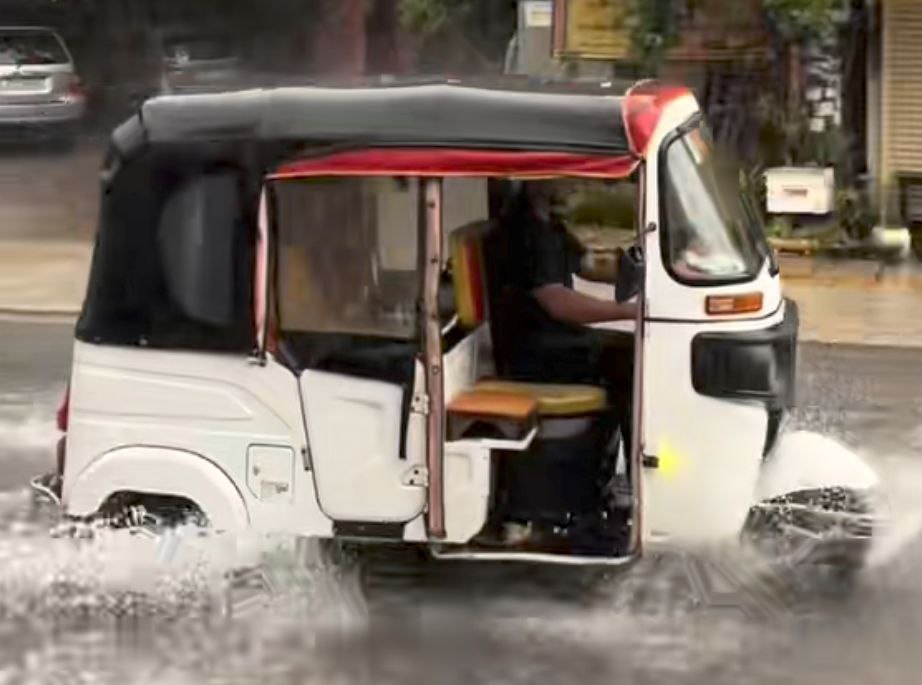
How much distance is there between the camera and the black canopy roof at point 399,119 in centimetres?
597

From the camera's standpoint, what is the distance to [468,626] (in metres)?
6.34

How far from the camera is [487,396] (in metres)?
6.32

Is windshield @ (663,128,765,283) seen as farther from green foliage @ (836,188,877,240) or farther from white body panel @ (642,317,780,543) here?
green foliage @ (836,188,877,240)

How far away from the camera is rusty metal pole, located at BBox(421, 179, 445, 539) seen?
6.02 m

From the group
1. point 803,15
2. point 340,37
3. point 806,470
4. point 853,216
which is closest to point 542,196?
point 806,470

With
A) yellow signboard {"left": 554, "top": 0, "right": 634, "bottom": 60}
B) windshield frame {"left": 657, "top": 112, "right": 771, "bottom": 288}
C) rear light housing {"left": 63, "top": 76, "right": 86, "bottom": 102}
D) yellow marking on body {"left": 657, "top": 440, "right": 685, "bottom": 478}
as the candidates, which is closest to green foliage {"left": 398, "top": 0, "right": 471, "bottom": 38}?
yellow signboard {"left": 554, "top": 0, "right": 634, "bottom": 60}

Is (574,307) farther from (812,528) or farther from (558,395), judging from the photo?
(812,528)

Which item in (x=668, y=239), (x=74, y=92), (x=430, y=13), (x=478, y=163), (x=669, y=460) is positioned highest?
(x=430, y=13)

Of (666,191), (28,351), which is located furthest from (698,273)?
(28,351)

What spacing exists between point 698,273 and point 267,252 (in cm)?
154

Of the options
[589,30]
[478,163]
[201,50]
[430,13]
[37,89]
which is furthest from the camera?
[201,50]

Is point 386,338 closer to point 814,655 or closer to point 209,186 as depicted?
point 209,186

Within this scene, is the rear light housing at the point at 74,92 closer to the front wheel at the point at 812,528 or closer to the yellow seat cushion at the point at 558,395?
the yellow seat cushion at the point at 558,395

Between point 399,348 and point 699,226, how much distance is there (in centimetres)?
117
